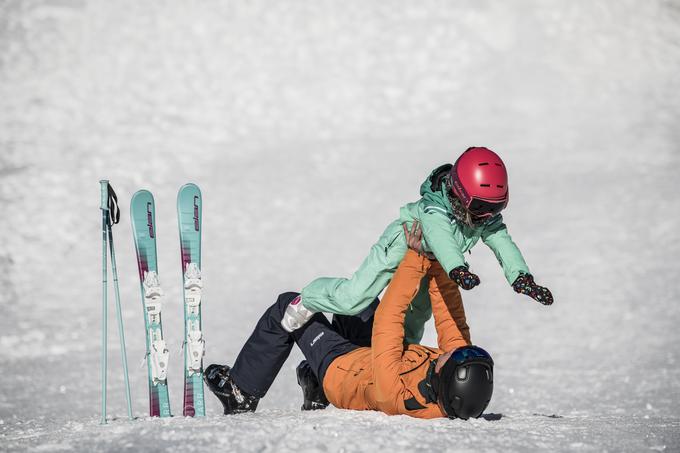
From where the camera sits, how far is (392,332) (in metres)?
4.86

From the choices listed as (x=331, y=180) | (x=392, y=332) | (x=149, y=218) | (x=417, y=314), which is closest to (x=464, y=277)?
(x=392, y=332)

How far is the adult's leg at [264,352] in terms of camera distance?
566 centimetres

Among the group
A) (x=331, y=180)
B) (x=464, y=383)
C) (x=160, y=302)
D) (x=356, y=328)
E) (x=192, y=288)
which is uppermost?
(x=331, y=180)

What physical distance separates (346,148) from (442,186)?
40.6 ft

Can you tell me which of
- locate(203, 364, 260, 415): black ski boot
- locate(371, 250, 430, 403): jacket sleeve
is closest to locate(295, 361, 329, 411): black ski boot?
locate(203, 364, 260, 415): black ski boot

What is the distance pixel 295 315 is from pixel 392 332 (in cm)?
93

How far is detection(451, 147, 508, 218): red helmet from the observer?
5.07 metres

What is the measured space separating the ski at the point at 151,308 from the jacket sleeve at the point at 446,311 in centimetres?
217

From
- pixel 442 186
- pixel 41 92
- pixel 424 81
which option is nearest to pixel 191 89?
pixel 41 92

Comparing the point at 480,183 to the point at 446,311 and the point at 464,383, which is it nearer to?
the point at 446,311

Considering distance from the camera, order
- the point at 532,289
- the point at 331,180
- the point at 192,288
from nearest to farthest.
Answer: the point at 532,289 < the point at 192,288 < the point at 331,180

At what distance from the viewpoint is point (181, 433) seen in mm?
4340

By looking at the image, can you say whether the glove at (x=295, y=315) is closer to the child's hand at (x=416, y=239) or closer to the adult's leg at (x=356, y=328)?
the adult's leg at (x=356, y=328)

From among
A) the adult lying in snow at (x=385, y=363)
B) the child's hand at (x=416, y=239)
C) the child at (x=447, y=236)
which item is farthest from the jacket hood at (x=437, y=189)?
the adult lying in snow at (x=385, y=363)
